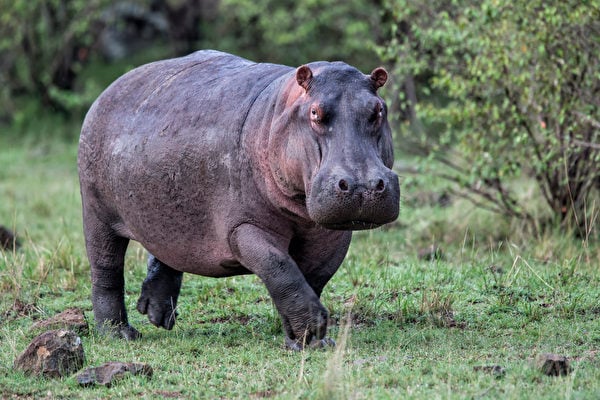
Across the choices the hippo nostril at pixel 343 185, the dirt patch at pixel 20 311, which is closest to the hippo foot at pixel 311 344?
the hippo nostril at pixel 343 185

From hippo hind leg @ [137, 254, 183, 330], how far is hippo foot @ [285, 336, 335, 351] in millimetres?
1043

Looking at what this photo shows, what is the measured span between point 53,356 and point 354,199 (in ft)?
5.35

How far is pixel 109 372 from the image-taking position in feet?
15.6

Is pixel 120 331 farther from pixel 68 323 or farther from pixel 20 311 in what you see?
pixel 20 311

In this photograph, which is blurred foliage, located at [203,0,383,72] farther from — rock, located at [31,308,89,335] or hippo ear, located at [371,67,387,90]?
hippo ear, located at [371,67,387,90]

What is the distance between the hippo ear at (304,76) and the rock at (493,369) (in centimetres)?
159

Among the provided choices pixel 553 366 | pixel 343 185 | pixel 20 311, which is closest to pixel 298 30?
pixel 20 311

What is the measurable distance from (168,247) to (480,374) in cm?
195

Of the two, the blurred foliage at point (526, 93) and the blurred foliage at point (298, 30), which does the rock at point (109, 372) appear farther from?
the blurred foliage at point (298, 30)

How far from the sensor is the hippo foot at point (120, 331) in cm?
596

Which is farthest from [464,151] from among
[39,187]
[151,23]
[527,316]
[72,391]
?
[151,23]

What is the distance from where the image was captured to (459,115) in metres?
8.60

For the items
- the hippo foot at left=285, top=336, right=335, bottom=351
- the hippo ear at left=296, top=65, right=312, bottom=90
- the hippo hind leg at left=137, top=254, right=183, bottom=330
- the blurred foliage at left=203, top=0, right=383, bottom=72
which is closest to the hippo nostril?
the hippo ear at left=296, top=65, right=312, bottom=90

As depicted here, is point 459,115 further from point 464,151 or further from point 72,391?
point 72,391
